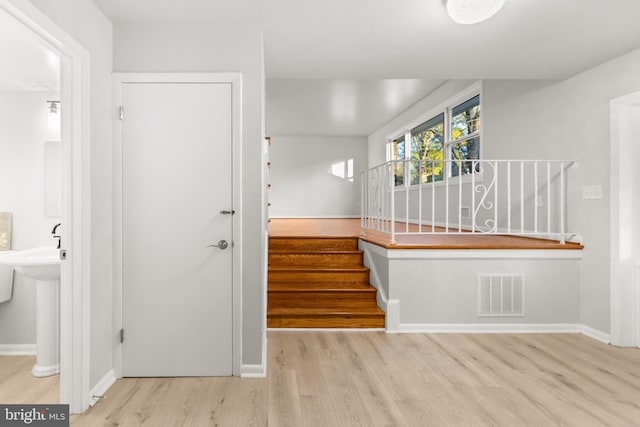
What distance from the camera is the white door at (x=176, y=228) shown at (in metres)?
2.61

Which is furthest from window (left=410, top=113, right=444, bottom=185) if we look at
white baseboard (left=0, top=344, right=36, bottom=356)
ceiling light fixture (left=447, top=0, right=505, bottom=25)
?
white baseboard (left=0, top=344, right=36, bottom=356)

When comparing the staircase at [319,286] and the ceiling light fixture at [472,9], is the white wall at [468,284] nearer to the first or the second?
the staircase at [319,286]

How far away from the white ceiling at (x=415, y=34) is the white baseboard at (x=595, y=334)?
2.38 metres

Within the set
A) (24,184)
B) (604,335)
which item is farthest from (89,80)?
(604,335)

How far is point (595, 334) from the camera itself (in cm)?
346

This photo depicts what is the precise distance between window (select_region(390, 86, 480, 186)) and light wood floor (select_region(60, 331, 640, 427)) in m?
2.23

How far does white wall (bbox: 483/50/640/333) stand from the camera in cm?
334

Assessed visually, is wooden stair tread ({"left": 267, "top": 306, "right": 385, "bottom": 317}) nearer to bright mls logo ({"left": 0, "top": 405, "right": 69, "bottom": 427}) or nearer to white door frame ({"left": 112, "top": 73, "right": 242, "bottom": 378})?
white door frame ({"left": 112, "top": 73, "right": 242, "bottom": 378})

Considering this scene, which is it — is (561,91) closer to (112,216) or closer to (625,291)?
(625,291)

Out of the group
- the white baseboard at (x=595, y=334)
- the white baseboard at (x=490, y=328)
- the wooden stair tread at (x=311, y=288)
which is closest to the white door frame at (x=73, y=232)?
the wooden stair tread at (x=311, y=288)

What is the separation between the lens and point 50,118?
10.5 ft

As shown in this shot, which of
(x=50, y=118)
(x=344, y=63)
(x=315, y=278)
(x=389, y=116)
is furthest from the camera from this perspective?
(x=389, y=116)

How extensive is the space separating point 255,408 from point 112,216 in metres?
1.55

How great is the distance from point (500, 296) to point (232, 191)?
8.83ft
